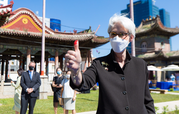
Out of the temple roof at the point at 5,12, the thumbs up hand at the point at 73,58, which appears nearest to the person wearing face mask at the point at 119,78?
the thumbs up hand at the point at 73,58

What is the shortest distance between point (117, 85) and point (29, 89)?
3.74 meters

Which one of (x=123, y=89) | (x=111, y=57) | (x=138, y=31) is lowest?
(x=123, y=89)

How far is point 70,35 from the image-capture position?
651 inches

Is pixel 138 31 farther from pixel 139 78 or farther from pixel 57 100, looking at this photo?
pixel 139 78

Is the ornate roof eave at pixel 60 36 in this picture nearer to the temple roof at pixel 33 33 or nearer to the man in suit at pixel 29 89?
the temple roof at pixel 33 33

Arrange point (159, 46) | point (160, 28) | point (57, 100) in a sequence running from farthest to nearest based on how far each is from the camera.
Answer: point (159, 46) < point (160, 28) < point (57, 100)

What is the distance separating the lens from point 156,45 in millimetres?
25141

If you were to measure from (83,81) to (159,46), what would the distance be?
Result: 26.5 metres

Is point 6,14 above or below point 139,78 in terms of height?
above

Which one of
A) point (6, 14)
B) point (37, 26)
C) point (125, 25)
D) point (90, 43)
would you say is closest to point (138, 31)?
point (90, 43)

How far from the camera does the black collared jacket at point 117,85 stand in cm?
144

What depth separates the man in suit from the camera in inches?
182

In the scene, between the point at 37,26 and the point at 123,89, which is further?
the point at 37,26

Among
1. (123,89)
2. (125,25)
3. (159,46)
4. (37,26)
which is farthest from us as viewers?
(159,46)
